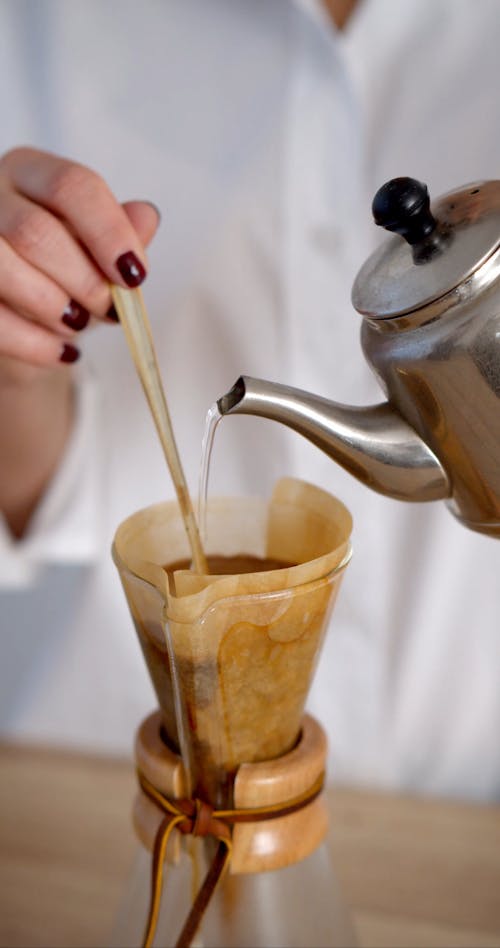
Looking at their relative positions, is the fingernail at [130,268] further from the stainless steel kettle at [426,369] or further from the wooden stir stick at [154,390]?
the stainless steel kettle at [426,369]

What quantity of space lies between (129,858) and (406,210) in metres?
0.43

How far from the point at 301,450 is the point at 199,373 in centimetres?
10

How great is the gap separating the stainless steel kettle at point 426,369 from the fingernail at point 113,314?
0.14 metres

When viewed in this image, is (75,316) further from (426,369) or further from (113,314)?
(426,369)

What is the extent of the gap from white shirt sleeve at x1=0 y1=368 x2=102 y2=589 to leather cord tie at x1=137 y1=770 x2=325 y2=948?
1.20 feet

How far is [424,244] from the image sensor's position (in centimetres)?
32

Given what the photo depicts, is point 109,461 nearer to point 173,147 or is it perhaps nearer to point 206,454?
point 173,147

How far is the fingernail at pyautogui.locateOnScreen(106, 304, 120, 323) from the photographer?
0.46 m

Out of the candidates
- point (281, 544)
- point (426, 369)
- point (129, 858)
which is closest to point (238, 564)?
point (281, 544)

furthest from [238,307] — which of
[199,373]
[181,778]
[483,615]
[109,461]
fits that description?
[181,778]

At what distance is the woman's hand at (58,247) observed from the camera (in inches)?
16.9

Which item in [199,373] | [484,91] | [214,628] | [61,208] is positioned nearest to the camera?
[214,628]

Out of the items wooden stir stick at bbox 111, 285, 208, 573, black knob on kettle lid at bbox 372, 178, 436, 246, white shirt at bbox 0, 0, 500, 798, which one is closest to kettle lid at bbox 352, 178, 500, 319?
black knob on kettle lid at bbox 372, 178, 436, 246

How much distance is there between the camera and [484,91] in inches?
23.4
